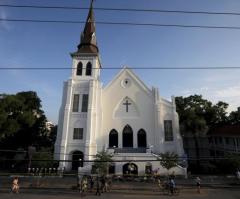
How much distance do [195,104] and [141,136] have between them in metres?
Result: 11.3

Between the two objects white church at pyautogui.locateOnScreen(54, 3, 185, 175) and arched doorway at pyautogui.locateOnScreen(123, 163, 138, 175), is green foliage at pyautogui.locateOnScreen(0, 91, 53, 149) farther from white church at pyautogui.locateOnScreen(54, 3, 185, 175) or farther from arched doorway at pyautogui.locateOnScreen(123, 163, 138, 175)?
arched doorway at pyautogui.locateOnScreen(123, 163, 138, 175)

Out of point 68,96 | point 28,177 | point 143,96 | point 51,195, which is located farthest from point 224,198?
point 68,96

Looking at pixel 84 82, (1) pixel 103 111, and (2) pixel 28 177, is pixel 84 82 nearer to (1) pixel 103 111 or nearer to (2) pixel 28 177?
(1) pixel 103 111

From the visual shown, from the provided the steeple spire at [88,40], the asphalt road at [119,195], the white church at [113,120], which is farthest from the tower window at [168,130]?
the steeple spire at [88,40]

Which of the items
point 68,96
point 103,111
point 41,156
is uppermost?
point 68,96

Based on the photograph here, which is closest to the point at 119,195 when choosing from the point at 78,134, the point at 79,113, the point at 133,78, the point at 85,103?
the point at 78,134

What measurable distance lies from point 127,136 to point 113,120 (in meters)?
3.24

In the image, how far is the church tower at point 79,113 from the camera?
27047 millimetres

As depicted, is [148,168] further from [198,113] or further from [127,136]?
[198,113]

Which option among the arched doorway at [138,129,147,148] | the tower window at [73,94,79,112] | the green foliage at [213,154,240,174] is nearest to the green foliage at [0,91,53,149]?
the tower window at [73,94,79,112]

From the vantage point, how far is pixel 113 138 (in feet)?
97.3

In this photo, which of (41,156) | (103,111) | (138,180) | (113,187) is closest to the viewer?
(113,187)

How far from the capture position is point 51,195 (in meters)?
15.6

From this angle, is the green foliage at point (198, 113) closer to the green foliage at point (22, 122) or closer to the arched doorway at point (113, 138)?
the arched doorway at point (113, 138)
